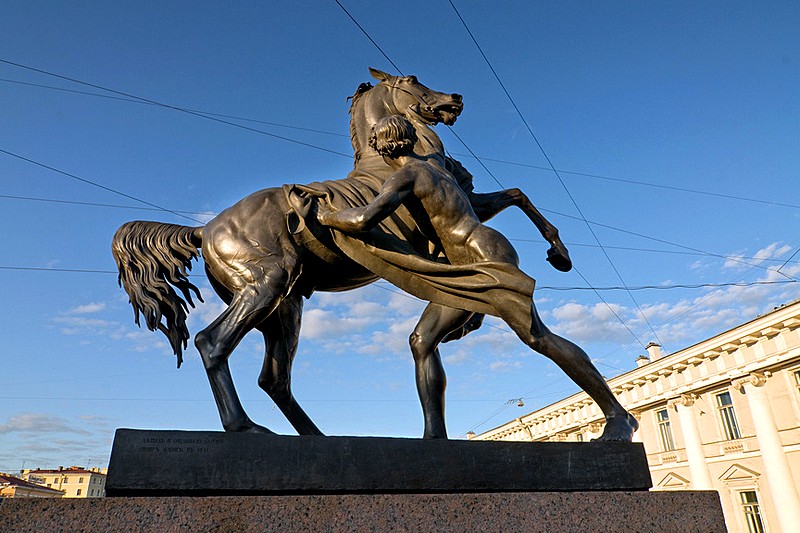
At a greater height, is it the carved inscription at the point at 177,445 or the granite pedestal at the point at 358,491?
the carved inscription at the point at 177,445

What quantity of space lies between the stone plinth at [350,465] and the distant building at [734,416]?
23998 mm

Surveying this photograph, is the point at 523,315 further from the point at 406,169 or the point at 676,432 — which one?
the point at 676,432

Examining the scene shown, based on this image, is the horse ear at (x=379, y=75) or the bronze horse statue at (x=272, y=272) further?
the horse ear at (x=379, y=75)

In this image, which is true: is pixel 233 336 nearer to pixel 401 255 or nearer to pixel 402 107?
pixel 401 255

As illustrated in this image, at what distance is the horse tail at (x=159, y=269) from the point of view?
13.4 feet

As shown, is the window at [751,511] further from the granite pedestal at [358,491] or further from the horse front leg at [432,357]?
the granite pedestal at [358,491]

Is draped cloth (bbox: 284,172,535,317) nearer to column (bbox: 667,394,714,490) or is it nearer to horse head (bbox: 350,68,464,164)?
horse head (bbox: 350,68,464,164)

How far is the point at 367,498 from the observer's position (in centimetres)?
270

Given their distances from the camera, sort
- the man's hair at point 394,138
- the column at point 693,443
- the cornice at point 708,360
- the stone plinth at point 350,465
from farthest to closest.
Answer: the column at point 693,443 < the cornice at point 708,360 < the man's hair at point 394,138 < the stone plinth at point 350,465

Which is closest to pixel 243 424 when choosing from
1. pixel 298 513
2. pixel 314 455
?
pixel 314 455

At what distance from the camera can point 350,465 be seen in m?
3.03

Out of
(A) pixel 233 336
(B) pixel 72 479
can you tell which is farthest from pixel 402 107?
(B) pixel 72 479

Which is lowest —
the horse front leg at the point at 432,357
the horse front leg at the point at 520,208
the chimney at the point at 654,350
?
the horse front leg at the point at 432,357

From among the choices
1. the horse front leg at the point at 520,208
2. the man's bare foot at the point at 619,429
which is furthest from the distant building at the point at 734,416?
the man's bare foot at the point at 619,429
